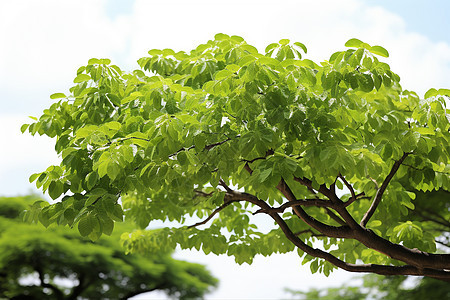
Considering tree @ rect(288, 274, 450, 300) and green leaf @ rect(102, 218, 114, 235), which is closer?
green leaf @ rect(102, 218, 114, 235)

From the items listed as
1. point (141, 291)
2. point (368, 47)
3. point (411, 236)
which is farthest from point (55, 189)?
point (141, 291)

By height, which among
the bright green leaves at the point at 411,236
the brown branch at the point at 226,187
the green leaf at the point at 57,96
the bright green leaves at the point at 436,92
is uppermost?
the green leaf at the point at 57,96

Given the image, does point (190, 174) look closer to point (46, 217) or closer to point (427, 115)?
point (46, 217)

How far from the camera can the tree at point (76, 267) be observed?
21469 mm

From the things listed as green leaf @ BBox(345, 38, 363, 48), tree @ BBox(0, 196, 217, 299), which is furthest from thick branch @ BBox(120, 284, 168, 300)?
green leaf @ BBox(345, 38, 363, 48)

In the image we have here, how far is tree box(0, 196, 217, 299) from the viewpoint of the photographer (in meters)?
21.5

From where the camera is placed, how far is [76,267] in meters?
22.3

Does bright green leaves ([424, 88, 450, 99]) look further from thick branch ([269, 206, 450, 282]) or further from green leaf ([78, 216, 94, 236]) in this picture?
green leaf ([78, 216, 94, 236])

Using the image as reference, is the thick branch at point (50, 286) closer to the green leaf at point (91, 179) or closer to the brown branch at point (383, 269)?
the brown branch at point (383, 269)

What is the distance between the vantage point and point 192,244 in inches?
342

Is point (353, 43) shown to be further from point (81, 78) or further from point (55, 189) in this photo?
→ point (55, 189)

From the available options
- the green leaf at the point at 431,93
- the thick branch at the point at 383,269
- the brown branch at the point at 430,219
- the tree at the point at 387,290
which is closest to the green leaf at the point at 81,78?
the thick branch at the point at 383,269

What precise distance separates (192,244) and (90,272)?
15028 mm

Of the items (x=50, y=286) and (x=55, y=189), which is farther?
(x=50, y=286)
